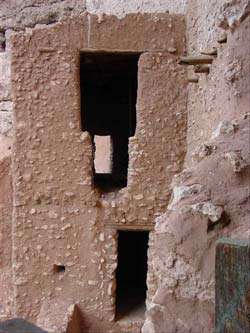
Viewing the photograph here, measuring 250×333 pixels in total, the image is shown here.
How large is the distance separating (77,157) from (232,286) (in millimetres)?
3221

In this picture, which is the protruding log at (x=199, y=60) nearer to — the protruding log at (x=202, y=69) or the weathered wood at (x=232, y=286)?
the protruding log at (x=202, y=69)

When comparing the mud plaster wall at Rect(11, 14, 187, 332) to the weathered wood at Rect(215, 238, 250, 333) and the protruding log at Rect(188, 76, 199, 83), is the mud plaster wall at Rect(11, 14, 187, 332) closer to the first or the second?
the protruding log at Rect(188, 76, 199, 83)

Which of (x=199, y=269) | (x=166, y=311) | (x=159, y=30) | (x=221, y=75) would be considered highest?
(x=159, y=30)

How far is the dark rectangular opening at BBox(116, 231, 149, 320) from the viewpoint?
18.3 ft

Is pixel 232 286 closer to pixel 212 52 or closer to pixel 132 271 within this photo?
pixel 212 52

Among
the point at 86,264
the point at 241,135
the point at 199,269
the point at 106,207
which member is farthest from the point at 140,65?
the point at 199,269

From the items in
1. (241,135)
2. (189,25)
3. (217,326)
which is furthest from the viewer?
(189,25)

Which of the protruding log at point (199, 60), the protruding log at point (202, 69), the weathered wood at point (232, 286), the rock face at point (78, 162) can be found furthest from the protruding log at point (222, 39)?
the weathered wood at point (232, 286)

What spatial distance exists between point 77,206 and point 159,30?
188cm

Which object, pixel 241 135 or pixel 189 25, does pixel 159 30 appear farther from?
pixel 241 135

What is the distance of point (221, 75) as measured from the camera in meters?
3.51

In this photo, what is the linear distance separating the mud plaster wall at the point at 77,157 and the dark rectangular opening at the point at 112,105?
91 cm

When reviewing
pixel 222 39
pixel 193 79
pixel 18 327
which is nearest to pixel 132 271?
pixel 193 79

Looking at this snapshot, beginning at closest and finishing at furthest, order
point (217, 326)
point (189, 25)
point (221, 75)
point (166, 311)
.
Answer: point (217, 326)
point (166, 311)
point (221, 75)
point (189, 25)
